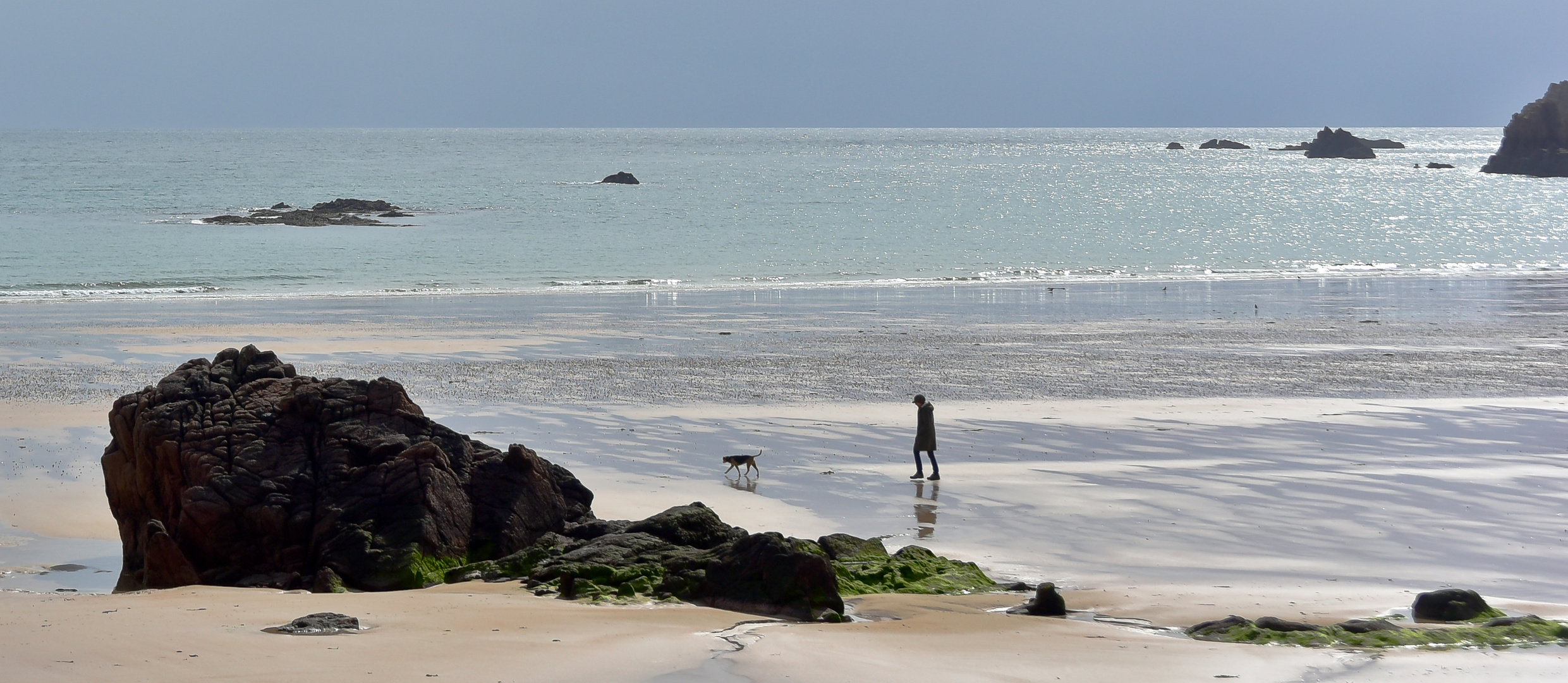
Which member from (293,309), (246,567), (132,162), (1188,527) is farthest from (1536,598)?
(132,162)

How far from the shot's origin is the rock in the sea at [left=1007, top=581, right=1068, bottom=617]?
9.49m

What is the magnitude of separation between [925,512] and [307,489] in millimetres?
6326

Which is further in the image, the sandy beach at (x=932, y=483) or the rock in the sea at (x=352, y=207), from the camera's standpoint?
the rock in the sea at (x=352, y=207)

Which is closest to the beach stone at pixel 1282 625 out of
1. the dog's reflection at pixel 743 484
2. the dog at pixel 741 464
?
the dog's reflection at pixel 743 484

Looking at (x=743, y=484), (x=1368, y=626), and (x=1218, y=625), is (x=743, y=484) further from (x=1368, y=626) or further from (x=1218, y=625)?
(x=1368, y=626)

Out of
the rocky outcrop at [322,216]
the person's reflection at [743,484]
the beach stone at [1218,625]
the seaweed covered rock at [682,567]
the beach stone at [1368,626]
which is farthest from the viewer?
the rocky outcrop at [322,216]

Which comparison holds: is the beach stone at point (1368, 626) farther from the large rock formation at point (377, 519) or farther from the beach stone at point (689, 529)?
the beach stone at point (689, 529)

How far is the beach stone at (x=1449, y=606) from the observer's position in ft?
30.6

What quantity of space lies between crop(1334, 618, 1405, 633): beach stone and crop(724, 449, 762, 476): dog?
7266 mm

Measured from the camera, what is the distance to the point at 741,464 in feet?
48.8

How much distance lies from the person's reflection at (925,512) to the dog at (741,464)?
1.93m

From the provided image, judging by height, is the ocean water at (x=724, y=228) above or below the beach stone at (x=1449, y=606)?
above

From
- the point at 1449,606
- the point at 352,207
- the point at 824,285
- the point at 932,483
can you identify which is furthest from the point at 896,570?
the point at 352,207

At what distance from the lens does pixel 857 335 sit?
3002 cm
